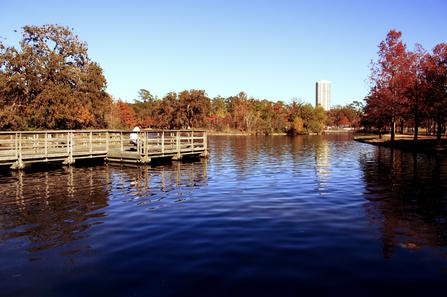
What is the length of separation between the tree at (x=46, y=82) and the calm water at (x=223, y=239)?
80.6 ft

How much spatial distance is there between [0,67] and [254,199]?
1527 inches

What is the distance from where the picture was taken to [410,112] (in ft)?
143

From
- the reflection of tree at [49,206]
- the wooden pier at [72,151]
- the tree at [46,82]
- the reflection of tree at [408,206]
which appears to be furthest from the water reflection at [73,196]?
the tree at [46,82]

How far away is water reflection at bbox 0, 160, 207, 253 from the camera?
9.55 m

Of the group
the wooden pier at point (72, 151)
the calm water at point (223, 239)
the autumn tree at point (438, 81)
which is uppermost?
the autumn tree at point (438, 81)

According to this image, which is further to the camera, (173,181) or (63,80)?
(63,80)

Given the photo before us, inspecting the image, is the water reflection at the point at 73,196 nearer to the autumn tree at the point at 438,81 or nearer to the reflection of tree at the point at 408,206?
the reflection of tree at the point at 408,206

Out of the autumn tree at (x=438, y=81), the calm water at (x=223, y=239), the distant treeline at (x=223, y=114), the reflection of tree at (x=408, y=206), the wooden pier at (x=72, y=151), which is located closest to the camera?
the calm water at (x=223, y=239)

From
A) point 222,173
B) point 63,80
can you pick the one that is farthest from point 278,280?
point 63,80

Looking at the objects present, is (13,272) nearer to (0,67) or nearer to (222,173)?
(222,173)

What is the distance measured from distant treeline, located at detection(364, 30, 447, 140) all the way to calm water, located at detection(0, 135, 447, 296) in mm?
25298

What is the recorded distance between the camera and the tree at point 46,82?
127 feet

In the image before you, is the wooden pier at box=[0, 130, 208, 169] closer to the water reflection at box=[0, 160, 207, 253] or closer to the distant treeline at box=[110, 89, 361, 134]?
the water reflection at box=[0, 160, 207, 253]

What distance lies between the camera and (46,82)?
132 ft
